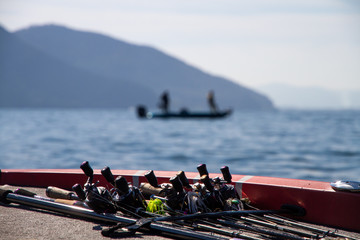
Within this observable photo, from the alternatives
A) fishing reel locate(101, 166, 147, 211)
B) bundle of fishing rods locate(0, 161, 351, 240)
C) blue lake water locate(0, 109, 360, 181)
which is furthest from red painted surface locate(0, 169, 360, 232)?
blue lake water locate(0, 109, 360, 181)

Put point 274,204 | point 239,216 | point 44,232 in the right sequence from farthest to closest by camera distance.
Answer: point 274,204, point 239,216, point 44,232

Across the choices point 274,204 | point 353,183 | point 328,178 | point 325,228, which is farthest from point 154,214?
point 328,178

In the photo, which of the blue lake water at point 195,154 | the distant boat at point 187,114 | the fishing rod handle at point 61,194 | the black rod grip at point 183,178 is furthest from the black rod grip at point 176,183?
the distant boat at point 187,114

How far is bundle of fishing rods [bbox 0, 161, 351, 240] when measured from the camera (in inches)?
169

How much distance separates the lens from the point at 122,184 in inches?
186

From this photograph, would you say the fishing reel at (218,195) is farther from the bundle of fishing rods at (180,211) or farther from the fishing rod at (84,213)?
the fishing rod at (84,213)

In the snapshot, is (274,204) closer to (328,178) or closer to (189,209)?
(189,209)

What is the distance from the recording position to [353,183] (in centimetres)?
477

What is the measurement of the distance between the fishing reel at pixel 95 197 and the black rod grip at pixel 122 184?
148 mm

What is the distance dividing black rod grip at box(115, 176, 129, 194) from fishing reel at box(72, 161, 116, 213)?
148mm

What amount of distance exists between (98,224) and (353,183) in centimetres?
280

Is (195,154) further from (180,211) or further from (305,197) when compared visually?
(180,211)

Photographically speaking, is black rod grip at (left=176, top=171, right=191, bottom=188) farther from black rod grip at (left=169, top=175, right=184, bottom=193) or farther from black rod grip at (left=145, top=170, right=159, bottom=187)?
black rod grip at (left=145, top=170, right=159, bottom=187)

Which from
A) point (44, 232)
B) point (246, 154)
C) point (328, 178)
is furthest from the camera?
point (246, 154)
